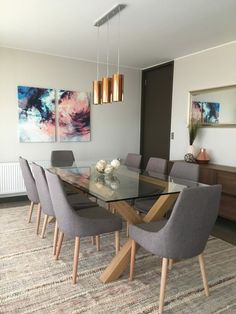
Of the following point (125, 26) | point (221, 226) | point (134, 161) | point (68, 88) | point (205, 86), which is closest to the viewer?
point (125, 26)

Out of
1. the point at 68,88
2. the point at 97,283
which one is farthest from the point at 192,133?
the point at 97,283

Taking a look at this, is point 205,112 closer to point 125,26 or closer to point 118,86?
point 125,26

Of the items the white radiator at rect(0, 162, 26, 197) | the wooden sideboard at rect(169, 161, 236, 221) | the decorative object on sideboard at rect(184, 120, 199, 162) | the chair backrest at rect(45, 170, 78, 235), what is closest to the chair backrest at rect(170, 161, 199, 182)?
the wooden sideboard at rect(169, 161, 236, 221)

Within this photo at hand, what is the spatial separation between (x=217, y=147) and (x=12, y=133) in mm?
3199

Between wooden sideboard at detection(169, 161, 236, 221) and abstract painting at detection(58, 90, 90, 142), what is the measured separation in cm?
Result: 232

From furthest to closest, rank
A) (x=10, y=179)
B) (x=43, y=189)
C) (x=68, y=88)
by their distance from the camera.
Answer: (x=68, y=88), (x=10, y=179), (x=43, y=189)

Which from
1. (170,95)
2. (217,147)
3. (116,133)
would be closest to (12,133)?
(116,133)

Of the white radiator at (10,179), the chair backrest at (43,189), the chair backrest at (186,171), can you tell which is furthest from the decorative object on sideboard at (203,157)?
the white radiator at (10,179)

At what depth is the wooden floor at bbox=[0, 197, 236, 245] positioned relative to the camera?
319cm

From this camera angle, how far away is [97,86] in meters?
2.97

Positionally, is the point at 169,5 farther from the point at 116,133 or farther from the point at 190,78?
the point at 116,133

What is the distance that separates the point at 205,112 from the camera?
4.12m

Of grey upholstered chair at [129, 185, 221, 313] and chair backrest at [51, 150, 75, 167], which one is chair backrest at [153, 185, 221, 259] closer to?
grey upholstered chair at [129, 185, 221, 313]

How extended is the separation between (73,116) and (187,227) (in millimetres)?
3494
